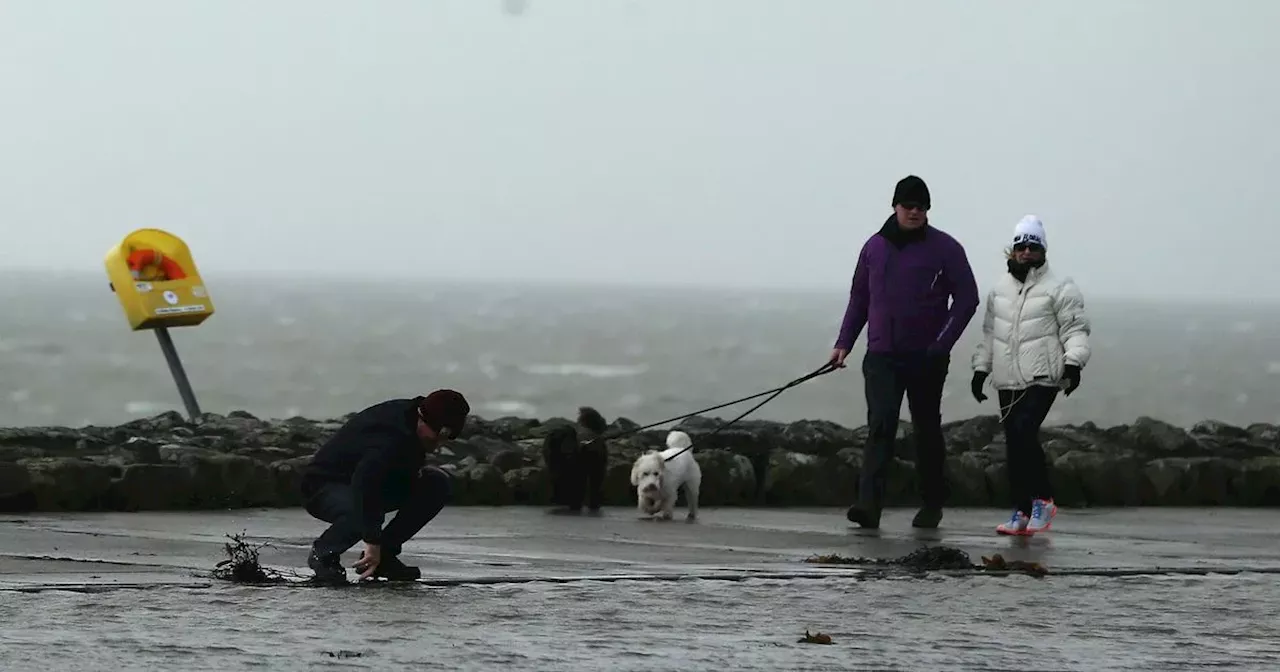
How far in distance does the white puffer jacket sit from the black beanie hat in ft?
2.35

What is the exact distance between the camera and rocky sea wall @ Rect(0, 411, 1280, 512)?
503 inches

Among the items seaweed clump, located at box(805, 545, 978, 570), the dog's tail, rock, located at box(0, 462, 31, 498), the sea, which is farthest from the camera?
the sea

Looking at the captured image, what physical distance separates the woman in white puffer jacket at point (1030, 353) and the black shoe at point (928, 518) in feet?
1.17

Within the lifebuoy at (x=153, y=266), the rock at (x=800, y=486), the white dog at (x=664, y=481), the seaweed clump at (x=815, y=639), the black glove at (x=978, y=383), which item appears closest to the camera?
the seaweed clump at (x=815, y=639)

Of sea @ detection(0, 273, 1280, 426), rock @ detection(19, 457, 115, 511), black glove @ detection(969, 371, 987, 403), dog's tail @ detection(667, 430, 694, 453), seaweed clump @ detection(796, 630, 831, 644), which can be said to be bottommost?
seaweed clump @ detection(796, 630, 831, 644)

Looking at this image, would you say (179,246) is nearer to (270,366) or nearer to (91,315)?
(270,366)

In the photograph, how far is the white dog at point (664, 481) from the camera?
44.2 feet

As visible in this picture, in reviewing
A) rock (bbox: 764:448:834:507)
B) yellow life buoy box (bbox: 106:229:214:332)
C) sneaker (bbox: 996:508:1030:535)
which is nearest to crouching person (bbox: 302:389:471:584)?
sneaker (bbox: 996:508:1030:535)

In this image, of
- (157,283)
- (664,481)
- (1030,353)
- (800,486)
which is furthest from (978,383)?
(157,283)

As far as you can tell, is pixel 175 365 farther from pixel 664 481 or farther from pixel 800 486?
pixel 800 486

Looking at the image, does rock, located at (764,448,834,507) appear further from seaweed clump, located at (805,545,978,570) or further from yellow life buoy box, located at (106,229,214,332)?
yellow life buoy box, located at (106,229,214,332)

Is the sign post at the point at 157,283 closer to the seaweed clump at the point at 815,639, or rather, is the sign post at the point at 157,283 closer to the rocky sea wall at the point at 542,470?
the rocky sea wall at the point at 542,470

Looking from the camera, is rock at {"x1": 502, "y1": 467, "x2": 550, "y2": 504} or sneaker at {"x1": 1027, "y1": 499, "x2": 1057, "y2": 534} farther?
rock at {"x1": 502, "y1": 467, "x2": 550, "y2": 504}

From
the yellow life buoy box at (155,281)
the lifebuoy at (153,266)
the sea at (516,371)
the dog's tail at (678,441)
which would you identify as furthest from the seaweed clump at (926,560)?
the sea at (516,371)
